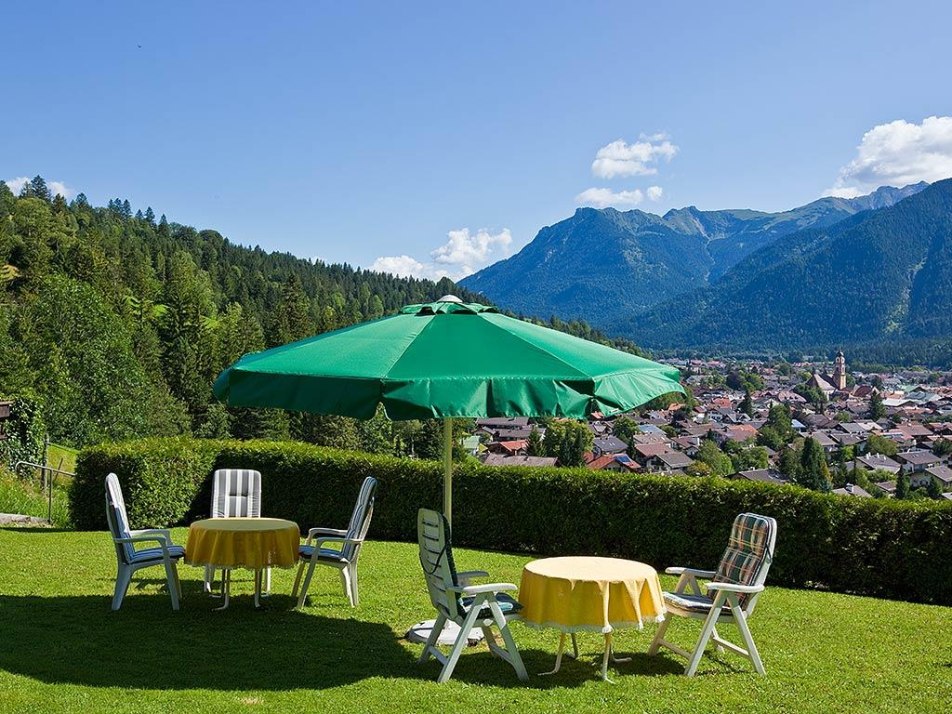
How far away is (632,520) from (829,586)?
2878 mm

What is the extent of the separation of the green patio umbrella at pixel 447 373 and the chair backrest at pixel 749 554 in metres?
1.28

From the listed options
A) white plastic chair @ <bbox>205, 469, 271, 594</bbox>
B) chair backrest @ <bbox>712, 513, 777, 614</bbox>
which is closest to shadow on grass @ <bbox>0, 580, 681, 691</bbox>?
chair backrest @ <bbox>712, 513, 777, 614</bbox>

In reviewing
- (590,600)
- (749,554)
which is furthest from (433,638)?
(749,554)

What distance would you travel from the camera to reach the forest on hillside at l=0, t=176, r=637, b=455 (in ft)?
165

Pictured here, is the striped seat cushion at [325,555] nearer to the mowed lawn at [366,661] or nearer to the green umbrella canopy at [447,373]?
the mowed lawn at [366,661]

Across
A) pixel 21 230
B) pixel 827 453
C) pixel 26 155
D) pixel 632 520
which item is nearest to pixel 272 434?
pixel 26 155

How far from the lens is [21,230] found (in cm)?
7306

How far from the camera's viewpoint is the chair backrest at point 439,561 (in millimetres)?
5992

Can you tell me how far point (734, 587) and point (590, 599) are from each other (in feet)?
3.74

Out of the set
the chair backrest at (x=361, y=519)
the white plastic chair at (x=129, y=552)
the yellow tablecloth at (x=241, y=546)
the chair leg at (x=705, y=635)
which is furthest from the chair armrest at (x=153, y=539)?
the chair leg at (x=705, y=635)

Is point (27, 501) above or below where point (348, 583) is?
below

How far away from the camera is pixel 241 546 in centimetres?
783

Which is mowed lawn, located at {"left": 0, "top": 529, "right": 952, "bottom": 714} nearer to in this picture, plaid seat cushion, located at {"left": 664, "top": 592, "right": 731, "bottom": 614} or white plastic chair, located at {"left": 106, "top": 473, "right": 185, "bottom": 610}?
white plastic chair, located at {"left": 106, "top": 473, "right": 185, "bottom": 610}

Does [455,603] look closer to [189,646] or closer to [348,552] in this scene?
[189,646]
